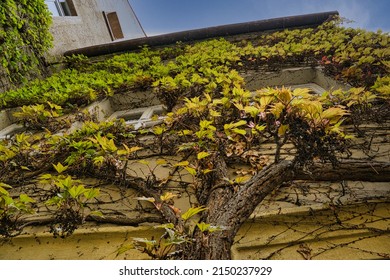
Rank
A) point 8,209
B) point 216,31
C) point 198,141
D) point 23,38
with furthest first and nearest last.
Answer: point 216,31 < point 23,38 < point 198,141 < point 8,209

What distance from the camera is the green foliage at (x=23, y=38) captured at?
4.50 m

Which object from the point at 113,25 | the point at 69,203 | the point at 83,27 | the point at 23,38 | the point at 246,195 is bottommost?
the point at 246,195

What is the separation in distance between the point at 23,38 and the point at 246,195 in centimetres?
578

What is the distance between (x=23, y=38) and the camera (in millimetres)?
4992

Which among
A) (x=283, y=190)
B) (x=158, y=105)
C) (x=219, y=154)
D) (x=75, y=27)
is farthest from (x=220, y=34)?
(x=283, y=190)

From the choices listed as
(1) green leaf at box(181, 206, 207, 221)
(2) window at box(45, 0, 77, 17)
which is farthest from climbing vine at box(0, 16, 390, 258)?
(2) window at box(45, 0, 77, 17)

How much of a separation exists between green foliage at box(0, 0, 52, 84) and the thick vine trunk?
4.97m

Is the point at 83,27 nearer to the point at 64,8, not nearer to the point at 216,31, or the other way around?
the point at 64,8

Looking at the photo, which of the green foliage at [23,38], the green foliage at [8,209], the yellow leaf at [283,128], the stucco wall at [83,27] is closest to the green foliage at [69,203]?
the green foliage at [8,209]

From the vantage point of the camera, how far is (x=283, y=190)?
1.76 meters

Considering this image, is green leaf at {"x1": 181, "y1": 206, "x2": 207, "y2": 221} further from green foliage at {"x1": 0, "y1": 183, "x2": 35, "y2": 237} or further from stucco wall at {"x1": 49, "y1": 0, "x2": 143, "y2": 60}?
stucco wall at {"x1": 49, "y1": 0, "x2": 143, "y2": 60}

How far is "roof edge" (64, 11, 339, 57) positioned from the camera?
19.2ft

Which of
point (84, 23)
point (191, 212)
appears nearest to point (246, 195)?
point (191, 212)

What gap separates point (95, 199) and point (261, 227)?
1.32 metres
